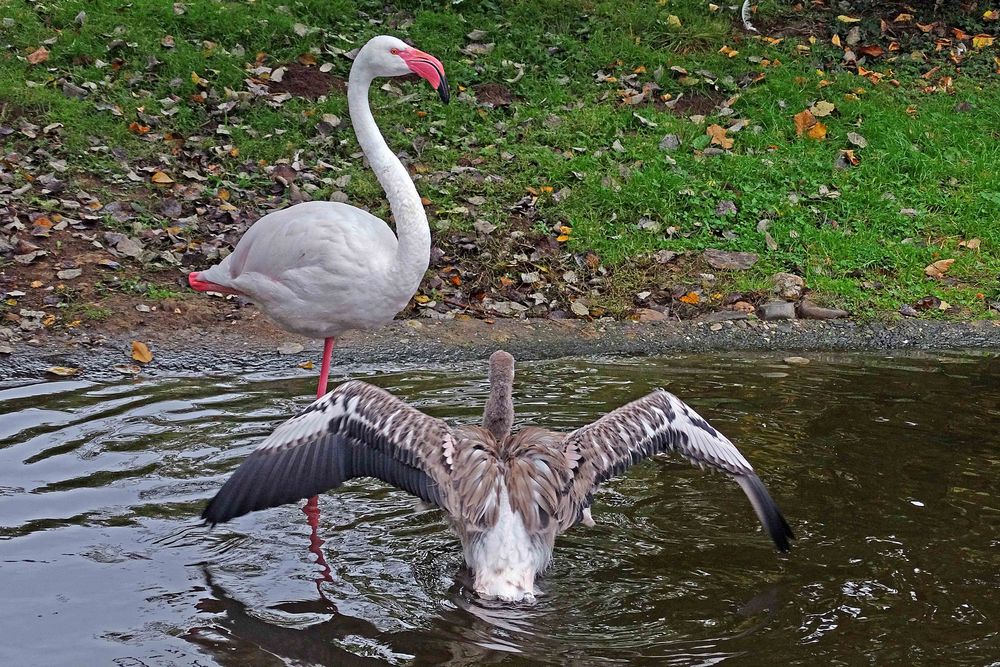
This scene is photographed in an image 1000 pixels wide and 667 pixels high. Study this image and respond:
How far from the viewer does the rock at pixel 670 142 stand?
955 centimetres

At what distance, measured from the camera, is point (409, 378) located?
22.5 feet

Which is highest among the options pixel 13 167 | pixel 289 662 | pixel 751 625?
pixel 13 167

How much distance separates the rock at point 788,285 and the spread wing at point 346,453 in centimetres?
397

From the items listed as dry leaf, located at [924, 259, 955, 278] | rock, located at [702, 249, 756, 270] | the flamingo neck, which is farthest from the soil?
dry leaf, located at [924, 259, 955, 278]

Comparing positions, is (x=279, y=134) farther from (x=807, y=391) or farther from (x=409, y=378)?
(x=807, y=391)

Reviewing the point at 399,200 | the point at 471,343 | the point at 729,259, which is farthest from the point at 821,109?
the point at 399,200

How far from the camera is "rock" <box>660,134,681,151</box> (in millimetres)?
9555

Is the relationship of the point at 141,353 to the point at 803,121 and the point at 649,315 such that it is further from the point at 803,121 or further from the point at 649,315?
the point at 803,121

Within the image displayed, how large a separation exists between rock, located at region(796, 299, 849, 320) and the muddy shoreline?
0.12 m

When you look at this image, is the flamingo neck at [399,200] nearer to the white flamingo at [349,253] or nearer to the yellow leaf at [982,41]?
the white flamingo at [349,253]

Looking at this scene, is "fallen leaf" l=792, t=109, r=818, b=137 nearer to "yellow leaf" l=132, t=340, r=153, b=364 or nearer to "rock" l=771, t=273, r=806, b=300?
"rock" l=771, t=273, r=806, b=300

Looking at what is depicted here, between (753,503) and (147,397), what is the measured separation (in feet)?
11.1

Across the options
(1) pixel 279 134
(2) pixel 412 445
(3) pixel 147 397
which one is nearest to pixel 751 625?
(2) pixel 412 445

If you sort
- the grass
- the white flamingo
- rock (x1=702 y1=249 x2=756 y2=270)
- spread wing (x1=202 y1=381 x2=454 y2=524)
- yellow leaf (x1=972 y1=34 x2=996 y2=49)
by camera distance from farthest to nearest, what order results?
yellow leaf (x1=972 y1=34 x2=996 y2=49) < the grass < rock (x1=702 y1=249 x2=756 y2=270) < the white flamingo < spread wing (x1=202 y1=381 x2=454 y2=524)
